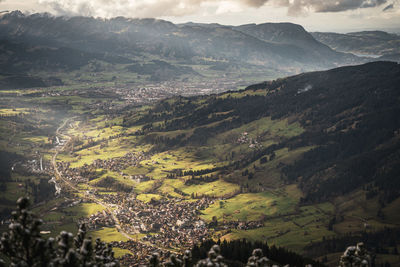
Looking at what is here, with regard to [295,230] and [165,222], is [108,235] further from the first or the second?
[295,230]

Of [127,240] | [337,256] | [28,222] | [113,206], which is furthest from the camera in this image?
[113,206]

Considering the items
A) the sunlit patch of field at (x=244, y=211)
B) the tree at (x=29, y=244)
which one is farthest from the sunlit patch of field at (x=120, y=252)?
the tree at (x=29, y=244)

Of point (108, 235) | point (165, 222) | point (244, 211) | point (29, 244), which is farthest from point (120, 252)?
point (29, 244)

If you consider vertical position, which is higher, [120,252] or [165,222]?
[165,222]

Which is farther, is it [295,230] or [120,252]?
[295,230]

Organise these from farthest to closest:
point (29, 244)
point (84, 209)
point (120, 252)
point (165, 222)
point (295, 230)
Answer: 1. point (84, 209)
2. point (165, 222)
3. point (295, 230)
4. point (120, 252)
5. point (29, 244)

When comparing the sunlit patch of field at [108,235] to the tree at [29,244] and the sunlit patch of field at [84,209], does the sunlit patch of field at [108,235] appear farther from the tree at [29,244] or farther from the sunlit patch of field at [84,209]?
the tree at [29,244]

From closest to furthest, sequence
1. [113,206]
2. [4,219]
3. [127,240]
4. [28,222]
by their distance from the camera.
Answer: [28,222]
[127,240]
[4,219]
[113,206]

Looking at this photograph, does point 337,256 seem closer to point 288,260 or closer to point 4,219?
point 288,260

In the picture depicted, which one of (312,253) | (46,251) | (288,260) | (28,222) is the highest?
(28,222)

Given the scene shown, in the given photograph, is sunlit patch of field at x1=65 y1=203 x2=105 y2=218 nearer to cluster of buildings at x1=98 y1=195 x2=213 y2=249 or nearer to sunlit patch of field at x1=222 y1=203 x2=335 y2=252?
cluster of buildings at x1=98 y1=195 x2=213 y2=249

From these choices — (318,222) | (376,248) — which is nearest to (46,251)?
(376,248)
